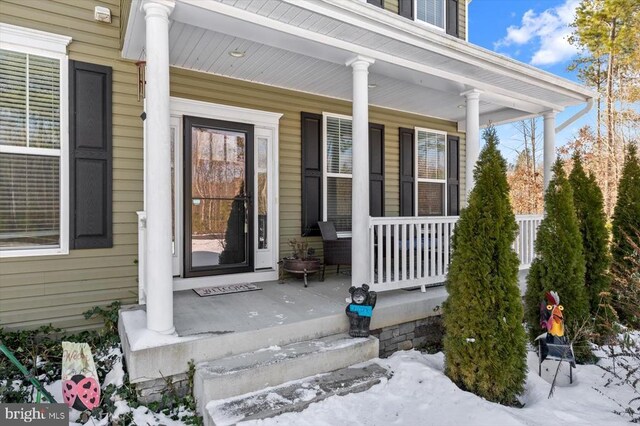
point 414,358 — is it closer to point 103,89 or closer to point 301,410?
point 301,410

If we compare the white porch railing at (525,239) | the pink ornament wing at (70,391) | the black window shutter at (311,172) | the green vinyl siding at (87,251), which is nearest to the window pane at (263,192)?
the black window shutter at (311,172)

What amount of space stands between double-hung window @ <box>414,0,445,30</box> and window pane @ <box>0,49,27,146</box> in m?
5.59

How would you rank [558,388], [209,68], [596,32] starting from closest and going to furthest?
[558,388] < [209,68] < [596,32]

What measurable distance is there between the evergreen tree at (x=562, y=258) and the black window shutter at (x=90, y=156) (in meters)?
4.42

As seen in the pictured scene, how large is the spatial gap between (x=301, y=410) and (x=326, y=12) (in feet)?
10.4

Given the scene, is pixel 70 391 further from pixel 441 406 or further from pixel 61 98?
pixel 61 98

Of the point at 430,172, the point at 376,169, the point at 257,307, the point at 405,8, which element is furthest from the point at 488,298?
the point at 405,8

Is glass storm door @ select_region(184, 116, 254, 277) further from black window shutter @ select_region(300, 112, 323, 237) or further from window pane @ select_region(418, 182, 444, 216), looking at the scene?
window pane @ select_region(418, 182, 444, 216)

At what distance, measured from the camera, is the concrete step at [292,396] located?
2.38 m

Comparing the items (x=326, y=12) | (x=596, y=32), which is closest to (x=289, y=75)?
(x=326, y=12)

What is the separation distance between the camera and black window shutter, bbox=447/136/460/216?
284 inches

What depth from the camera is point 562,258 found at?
3643 millimetres

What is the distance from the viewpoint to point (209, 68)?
447 cm

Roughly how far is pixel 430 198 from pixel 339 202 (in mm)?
2155
